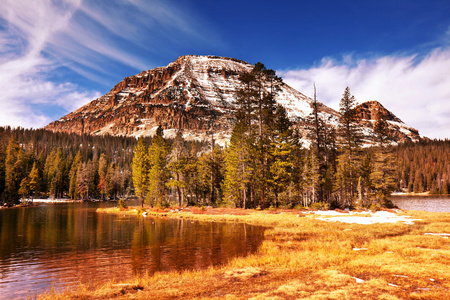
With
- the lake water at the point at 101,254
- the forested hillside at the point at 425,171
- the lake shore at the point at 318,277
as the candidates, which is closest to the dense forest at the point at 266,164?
the lake water at the point at 101,254

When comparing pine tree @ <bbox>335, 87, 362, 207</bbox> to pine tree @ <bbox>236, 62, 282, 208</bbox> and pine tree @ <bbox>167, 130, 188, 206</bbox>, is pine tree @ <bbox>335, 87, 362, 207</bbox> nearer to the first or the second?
pine tree @ <bbox>236, 62, 282, 208</bbox>

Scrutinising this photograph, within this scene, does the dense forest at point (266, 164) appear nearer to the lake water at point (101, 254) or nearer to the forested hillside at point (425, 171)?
the lake water at point (101, 254)

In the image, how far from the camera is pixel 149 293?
344 inches

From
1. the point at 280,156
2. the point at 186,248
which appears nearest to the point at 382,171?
the point at 280,156

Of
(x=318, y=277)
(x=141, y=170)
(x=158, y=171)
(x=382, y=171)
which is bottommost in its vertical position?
(x=318, y=277)

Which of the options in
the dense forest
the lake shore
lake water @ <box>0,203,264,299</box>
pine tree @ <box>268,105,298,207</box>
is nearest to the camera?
the lake shore

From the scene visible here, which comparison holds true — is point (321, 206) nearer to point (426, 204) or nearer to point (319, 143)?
point (319, 143)

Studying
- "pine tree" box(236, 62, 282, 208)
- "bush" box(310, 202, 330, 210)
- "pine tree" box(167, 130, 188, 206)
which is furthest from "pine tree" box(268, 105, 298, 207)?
"pine tree" box(167, 130, 188, 206)

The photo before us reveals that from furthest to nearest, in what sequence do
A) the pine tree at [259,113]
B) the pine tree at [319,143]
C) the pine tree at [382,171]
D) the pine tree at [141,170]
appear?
1. the pine tree at [141,170]
2. the pine tree at [319,143]
3. the pine tree at [382,171]
4. the pine tree at [259,113]

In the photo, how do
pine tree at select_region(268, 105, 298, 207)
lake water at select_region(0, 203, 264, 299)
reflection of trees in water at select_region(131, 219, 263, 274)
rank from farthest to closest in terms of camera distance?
pine tree at select_region(268, 105, 298, 207), reflection of trees in water at select_region(131, 219, 263, 274), lake water at select_region(0, 203, 264, 299)

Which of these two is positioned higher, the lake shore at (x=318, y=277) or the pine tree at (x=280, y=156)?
the pine tree at (x=280, y=156)

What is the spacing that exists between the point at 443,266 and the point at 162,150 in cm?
4209

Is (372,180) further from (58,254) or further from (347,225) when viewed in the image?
(58,254)

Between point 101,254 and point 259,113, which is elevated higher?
point 259,113
